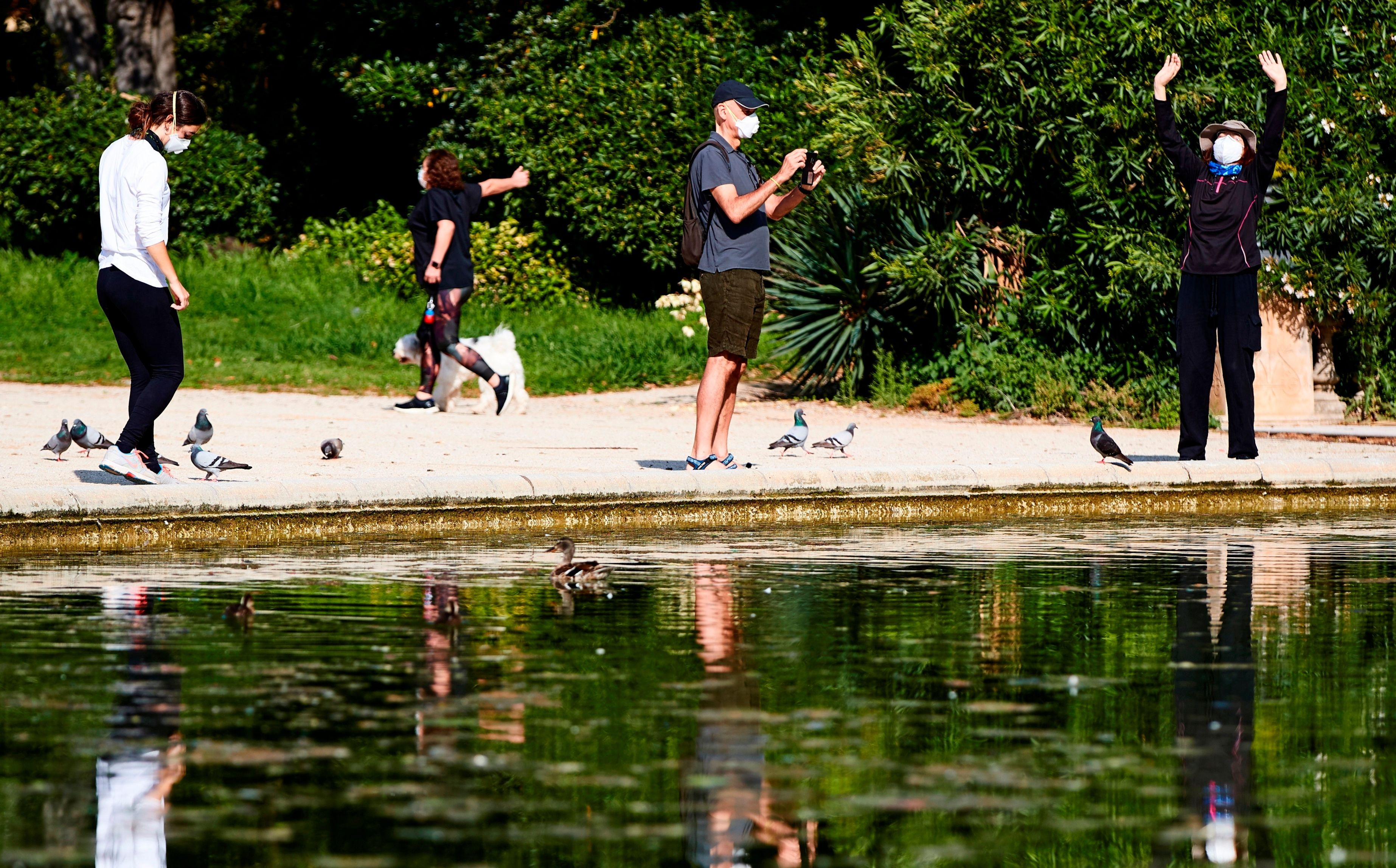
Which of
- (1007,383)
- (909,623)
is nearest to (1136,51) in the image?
(1007,383)

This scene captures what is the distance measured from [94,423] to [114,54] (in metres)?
15.0

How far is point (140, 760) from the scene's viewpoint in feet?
14.5

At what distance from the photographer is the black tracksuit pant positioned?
36.8 ft

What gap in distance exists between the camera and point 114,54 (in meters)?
27.2

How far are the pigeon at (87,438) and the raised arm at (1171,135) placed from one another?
6.07 metres

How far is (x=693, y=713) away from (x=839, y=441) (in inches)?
275

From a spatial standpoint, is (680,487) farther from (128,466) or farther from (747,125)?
(128,466)

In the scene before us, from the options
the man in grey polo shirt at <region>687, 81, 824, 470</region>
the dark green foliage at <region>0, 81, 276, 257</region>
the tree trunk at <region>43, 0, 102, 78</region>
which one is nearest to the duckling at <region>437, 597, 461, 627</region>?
the man in grey polo shirt at <region>687, 81, 824, 470</region>

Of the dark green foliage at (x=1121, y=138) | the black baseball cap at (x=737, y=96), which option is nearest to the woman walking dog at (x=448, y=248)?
the dark green foliage at (x=1121, y=138)

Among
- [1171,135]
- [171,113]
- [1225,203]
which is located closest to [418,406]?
[171,113]

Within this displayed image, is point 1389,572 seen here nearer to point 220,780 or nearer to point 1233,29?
point 220,780

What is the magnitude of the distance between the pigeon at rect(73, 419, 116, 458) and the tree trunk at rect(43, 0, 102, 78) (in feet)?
56.9

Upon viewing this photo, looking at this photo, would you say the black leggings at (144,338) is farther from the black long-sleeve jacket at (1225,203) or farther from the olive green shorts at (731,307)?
the black long-sleeve jacket at (1225,203)

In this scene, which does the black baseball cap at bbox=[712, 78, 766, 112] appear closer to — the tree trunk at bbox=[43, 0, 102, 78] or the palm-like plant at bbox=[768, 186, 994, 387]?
the palm-like plant at bbox=[768, 186, 994, 387]
